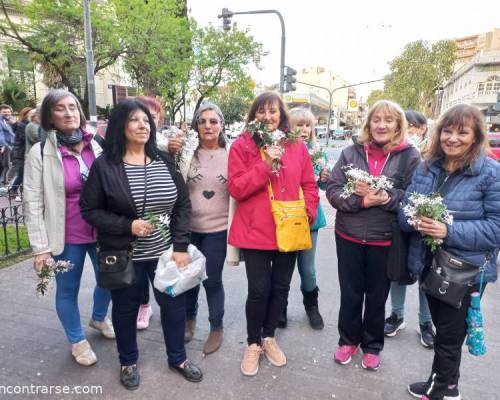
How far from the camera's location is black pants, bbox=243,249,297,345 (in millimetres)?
2744

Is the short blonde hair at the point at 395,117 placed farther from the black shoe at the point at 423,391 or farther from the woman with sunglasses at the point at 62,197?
the woman with sunglasses at the point at 62,197

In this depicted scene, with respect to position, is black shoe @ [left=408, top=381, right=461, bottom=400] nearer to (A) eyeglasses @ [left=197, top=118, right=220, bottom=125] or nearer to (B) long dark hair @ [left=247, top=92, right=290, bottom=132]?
(B) long dark hair @ [left=247, top=92, right=290, bottom=132]

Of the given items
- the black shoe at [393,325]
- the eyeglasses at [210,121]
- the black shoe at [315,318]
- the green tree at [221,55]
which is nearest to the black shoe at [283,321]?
the black shoe at [315,318]

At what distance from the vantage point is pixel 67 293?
110 inches

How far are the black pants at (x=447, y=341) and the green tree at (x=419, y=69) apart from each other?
40.6 m

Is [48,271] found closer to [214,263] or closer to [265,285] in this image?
[214,263]

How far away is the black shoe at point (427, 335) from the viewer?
3.16m

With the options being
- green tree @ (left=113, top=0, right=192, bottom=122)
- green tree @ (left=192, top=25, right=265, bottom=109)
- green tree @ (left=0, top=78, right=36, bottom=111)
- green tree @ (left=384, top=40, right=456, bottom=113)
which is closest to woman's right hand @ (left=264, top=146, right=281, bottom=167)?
green tree @ (left=113, top=0, right=192, bottom=122)

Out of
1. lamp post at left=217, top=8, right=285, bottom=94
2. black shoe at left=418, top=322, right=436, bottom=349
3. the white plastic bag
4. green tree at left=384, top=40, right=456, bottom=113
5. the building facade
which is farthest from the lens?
the building facade

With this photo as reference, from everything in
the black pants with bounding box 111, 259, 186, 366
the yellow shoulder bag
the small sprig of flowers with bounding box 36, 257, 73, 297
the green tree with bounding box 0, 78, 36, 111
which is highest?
the green tree with bounding box 0, 78, 36, 111

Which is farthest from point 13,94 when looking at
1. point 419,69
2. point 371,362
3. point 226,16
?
point 419,69

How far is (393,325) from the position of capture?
11.1 ft

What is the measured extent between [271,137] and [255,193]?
0.43 meters

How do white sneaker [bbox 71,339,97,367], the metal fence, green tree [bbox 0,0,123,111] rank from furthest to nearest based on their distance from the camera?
green tree [bbox 0,0,123,111] < the metal fence < white sneaker [bbox 71,339,97,367]
